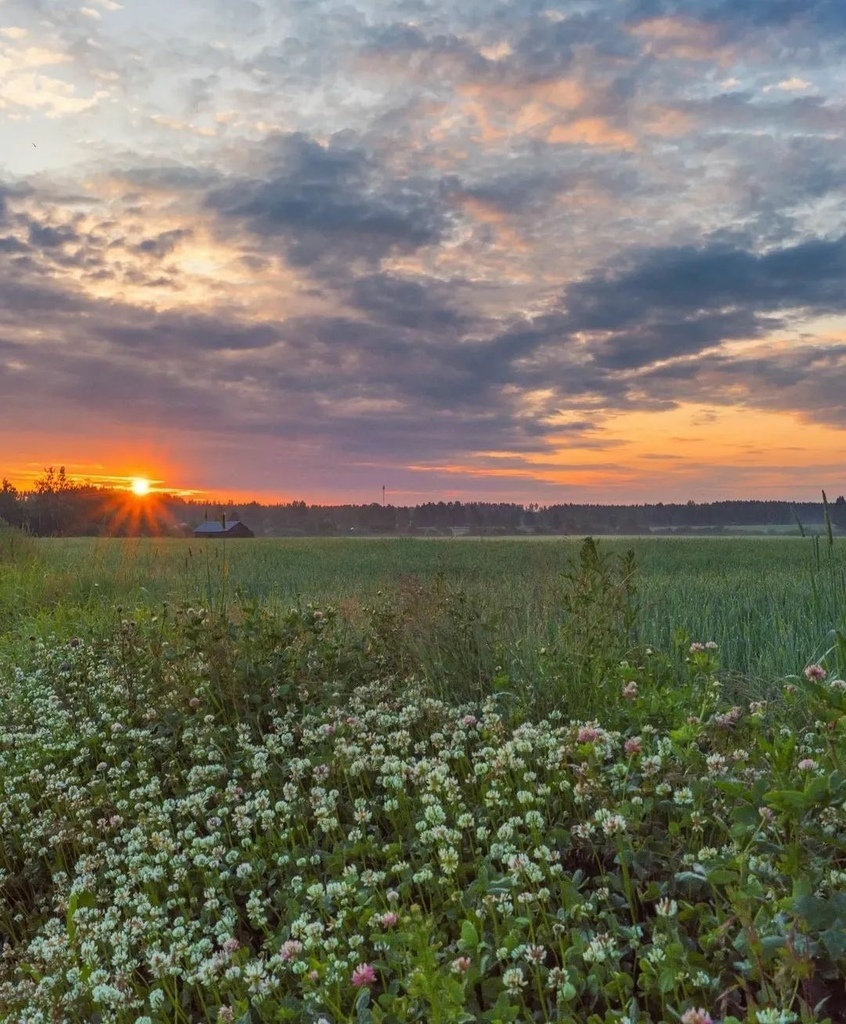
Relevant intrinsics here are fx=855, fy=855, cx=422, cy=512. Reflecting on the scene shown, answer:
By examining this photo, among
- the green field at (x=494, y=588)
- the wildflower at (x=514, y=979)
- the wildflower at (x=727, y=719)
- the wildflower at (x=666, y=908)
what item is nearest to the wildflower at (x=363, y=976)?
the wildflower at (x=514, y=979)

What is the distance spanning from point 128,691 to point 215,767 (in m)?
2.21

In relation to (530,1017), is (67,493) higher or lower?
higher

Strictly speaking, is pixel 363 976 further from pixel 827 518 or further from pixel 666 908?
pixel 827 518

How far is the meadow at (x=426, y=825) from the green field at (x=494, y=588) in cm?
21

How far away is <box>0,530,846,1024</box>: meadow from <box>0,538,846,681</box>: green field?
0.67 ft

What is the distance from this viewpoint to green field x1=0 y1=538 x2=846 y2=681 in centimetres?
832

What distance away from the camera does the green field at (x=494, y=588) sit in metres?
8.32

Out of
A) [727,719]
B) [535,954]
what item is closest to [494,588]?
[727,719]

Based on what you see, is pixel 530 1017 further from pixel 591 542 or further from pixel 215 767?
pixel 591 542

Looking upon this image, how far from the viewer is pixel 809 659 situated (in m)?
7.10

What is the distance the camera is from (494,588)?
12.2 m

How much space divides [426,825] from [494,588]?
844 centimetres

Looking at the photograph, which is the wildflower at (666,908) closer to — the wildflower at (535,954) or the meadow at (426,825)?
the meadow at (426,825)

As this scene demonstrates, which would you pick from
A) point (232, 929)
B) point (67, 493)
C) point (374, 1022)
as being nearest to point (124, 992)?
point (232, 929)
